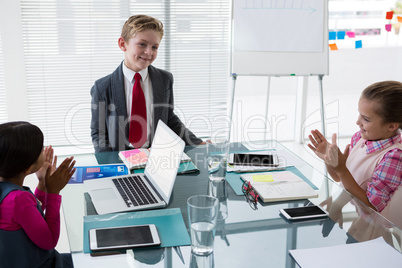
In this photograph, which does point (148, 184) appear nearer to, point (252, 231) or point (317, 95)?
point (252, 231)

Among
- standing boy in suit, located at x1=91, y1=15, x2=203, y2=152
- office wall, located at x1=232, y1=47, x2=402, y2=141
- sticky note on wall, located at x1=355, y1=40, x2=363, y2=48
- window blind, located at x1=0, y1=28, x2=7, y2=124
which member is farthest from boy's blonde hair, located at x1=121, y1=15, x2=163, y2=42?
sticky note on wall, located at x1=355, y1=40, x2=363, y2=48

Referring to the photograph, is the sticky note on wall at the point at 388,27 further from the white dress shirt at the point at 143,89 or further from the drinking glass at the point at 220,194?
the drinking glass at the point at 220,194

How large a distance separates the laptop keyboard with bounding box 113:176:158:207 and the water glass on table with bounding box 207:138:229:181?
28 cm

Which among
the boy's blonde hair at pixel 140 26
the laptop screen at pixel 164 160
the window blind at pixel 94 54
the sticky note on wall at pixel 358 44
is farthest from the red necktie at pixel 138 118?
the sticky note on wall at pixel 358 44

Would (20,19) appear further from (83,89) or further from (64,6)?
(83,89)

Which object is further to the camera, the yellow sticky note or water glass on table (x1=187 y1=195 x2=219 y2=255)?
the yellow sticky note

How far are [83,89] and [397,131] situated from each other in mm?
2647

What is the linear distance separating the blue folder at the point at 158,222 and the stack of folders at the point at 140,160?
1.29 ft

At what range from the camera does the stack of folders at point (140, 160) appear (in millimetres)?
1832

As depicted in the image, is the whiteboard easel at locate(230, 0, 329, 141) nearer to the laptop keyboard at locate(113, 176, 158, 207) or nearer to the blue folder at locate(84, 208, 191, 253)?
the laptop keyboard at locate(113, 176, 158, 207)

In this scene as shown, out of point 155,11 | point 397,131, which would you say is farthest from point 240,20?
point 397,131

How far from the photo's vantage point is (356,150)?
1.94 metres

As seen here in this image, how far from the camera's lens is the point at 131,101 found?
234cm

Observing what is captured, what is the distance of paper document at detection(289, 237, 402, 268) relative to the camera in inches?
45.6
